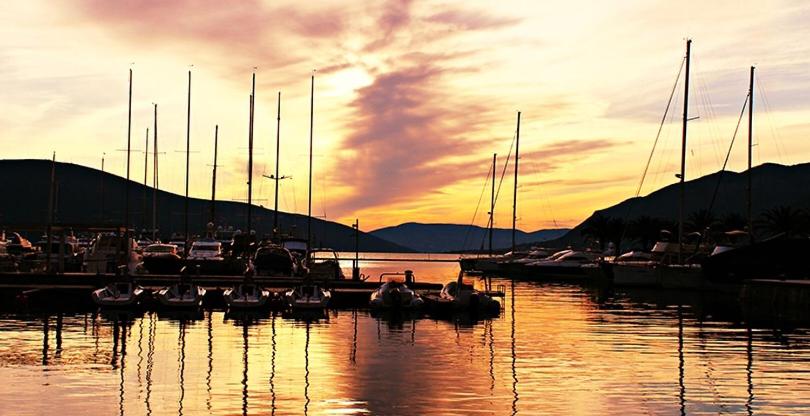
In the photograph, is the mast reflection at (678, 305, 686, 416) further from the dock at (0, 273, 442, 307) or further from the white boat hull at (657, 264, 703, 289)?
the white boat hull at (657, 264, 703, 289)

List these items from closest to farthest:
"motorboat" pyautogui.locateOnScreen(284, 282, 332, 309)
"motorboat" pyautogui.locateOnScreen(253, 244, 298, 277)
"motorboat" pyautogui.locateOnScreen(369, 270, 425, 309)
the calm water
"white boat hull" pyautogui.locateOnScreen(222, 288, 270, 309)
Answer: the calm water → "white boat hull" pyautogui.locateOnScreen(222, 288, 270, 309) → "motorboat" pyautogui.locateOnScreen(284, 282, 332, 309) → "motorboat" pyautogui.locateOnScreen(369, 270, 425, 309) → "motorboat" pyautogui.locateOnScreen(253, 244, 298, 277)

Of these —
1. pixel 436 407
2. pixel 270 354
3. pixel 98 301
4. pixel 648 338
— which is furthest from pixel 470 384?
pixel 98 301

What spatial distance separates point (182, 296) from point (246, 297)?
3488mm

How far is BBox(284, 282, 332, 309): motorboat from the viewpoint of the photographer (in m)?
59.5

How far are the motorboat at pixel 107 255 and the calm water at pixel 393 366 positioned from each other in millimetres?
18379

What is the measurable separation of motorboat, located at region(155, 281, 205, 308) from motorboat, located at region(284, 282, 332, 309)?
5069 mm

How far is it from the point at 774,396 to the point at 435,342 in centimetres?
1693

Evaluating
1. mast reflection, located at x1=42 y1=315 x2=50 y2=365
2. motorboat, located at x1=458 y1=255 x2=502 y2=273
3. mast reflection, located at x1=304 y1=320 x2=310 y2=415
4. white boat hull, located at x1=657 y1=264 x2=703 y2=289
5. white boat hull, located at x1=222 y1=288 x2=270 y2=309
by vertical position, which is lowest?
mast reflection, located at x1=304 y1=320 x2=310 y2=415

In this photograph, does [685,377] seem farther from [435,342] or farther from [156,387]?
[156,387]

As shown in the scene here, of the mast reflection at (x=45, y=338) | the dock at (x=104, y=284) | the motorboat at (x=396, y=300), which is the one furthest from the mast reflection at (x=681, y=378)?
the dock at (x=104, y=284)

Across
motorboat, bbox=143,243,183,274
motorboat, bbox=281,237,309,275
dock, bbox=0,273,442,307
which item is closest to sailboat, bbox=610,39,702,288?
dock, bbox=0,273,442,307

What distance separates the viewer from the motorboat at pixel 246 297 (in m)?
59.1


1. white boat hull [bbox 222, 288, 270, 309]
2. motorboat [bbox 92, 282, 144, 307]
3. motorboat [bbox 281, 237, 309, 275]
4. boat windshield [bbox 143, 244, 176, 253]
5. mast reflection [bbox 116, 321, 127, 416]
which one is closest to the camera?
mast reflection [bbox 116, 321, 127, 416]

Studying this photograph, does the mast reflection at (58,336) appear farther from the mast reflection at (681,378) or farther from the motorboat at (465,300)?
the motorboat at (465,300)
